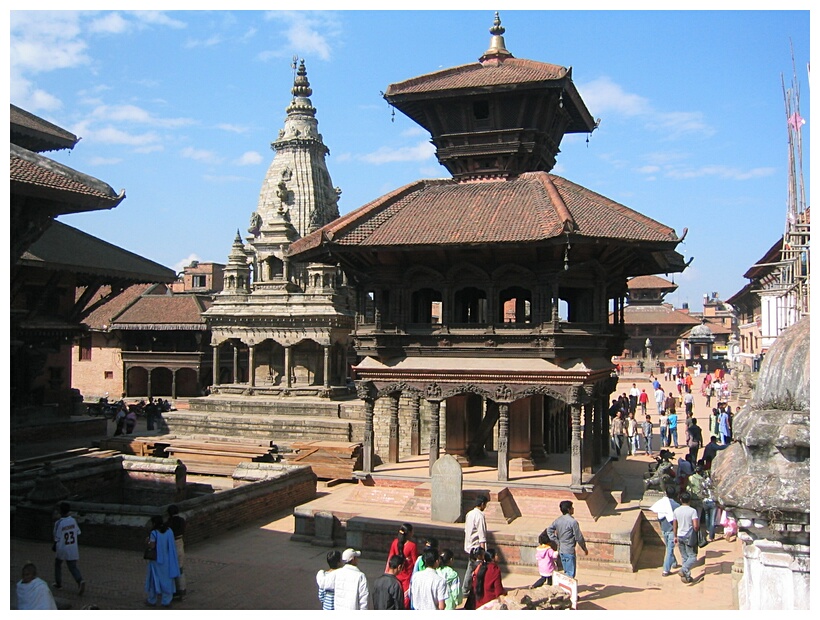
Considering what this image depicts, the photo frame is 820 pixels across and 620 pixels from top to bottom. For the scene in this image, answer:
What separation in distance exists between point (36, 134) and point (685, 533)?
980 inches

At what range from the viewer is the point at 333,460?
22.7 m

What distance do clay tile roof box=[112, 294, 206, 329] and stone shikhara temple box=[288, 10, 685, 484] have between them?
26.7 m

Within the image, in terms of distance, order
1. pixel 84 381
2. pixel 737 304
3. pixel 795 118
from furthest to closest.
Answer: pixel 737 304 → pixel 84 381 → pixel 795 118

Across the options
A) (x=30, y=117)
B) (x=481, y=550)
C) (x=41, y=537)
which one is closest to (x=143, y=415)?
(x=30, y=117)

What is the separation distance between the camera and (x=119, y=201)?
48.6 feet

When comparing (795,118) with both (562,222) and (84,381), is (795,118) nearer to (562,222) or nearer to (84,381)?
(562,222)

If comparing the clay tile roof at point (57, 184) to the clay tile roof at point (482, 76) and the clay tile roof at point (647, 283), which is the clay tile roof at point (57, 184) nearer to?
the clay tile roof at point (482, 76)

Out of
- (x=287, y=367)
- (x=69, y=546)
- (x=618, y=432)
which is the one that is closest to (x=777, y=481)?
(x=69, y=546)

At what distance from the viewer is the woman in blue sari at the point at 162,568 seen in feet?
38.0

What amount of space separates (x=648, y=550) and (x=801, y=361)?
36.5ft

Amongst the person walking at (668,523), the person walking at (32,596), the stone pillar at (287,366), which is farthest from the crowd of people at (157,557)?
the stone pillar at (287,366)

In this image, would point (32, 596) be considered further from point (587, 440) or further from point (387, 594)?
point (587, 440)

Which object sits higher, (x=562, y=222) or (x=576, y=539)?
(x=562, y=222)

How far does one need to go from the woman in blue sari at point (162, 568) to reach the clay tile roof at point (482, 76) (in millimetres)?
12551
